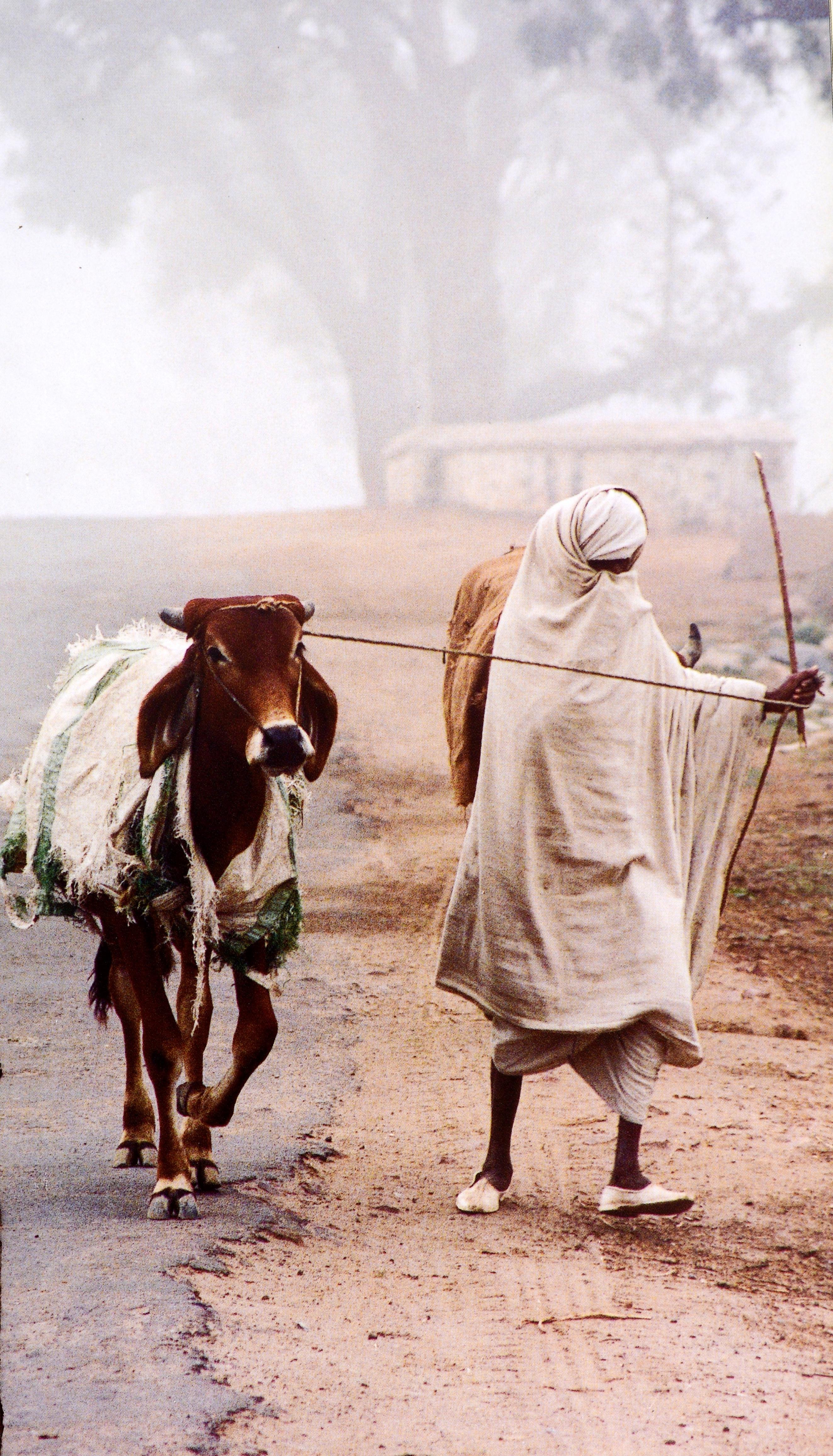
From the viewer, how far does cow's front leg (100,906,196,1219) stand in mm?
3527

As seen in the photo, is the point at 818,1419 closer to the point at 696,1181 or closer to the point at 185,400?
the point at 696,1181

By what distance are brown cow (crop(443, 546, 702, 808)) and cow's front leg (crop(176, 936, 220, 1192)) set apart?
102 centimetres

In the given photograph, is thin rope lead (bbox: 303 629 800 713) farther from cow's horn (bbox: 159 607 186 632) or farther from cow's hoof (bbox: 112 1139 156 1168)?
cow's hoof (bbox: 112 1139 156 1168)

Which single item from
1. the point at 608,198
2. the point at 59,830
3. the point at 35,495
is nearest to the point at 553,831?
the point at 59,830

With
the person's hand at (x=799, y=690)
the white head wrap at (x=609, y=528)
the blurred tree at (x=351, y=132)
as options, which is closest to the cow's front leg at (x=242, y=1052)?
the white head wrap at (x=609, y=528)

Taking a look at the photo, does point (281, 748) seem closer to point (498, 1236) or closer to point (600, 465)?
point (498, 1236)

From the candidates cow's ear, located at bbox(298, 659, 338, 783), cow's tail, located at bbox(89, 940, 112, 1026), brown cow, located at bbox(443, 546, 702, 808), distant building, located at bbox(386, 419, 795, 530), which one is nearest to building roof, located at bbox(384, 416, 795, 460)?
distant building, located at bbox(386, 419, 795, 530)

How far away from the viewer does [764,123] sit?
832 cm

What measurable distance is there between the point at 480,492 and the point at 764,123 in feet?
8.28

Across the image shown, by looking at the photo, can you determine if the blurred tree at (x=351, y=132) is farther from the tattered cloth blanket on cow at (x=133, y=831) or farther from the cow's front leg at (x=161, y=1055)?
the cow's front leg at (x=161, y=1055)

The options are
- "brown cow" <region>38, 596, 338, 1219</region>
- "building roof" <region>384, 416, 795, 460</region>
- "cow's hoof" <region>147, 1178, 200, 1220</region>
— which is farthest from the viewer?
"building roof" <region>384, 416, 795, 460</region>

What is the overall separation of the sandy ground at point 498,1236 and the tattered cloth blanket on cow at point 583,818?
1.78 ft

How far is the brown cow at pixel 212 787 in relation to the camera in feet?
11.1

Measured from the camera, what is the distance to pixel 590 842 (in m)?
3.71
